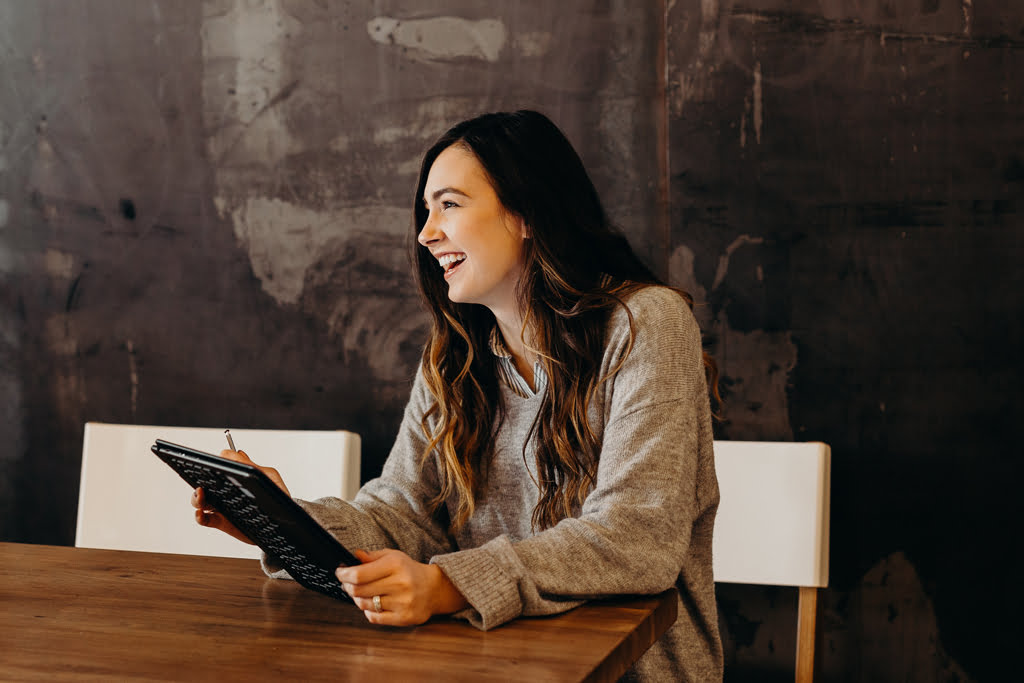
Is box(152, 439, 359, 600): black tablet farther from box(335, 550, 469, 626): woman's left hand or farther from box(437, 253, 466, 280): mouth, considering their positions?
box(437, 253, 466, 280): mouth

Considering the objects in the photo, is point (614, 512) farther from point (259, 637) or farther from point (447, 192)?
point (447, 192)

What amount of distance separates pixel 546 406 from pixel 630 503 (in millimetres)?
264

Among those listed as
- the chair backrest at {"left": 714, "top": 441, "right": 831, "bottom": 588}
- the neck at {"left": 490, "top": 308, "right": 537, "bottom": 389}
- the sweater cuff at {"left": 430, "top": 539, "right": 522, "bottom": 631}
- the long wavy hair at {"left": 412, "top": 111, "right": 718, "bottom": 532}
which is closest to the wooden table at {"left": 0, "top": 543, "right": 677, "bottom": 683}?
the sweater cuff at {"left": 430, "top": 539, "right": 522, "bottom": 631}

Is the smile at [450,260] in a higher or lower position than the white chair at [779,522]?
higher

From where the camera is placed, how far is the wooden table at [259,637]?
0.85 metres

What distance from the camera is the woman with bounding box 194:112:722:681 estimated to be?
1143mm

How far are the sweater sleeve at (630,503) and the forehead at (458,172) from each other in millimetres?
314

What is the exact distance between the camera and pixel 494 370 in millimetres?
1483

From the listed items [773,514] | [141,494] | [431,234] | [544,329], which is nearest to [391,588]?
[544,329]

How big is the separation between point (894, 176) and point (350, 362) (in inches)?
54.2

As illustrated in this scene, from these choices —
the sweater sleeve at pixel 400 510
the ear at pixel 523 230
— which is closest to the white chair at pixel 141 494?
the sweater sleeve at pixel 400 510

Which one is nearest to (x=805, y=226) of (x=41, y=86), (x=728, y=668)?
(x=728, y=668)

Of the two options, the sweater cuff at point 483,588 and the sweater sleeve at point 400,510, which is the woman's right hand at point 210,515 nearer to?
the sweater sleeve at point 400,510

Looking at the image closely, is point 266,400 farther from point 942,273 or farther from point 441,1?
point 942,273
